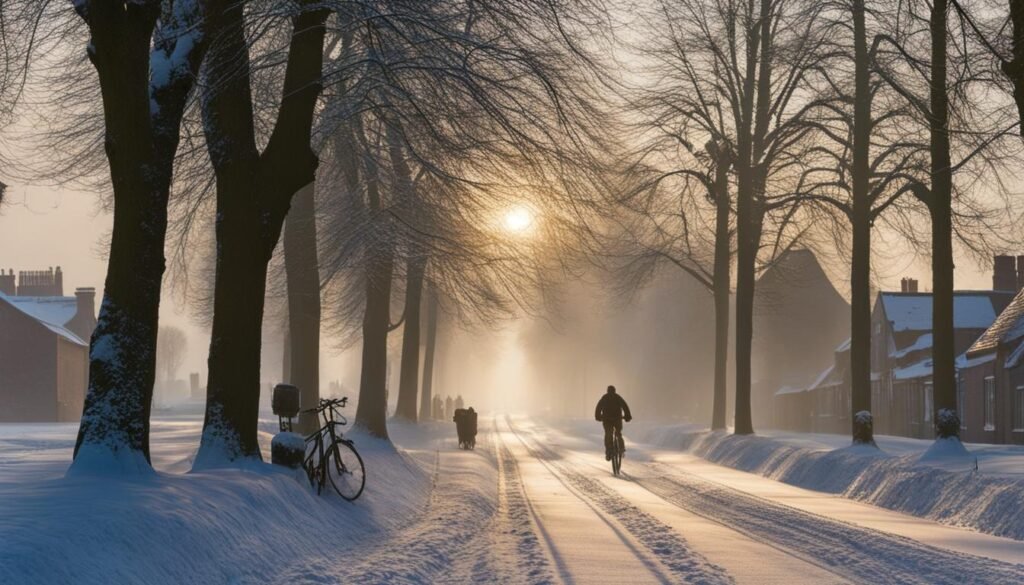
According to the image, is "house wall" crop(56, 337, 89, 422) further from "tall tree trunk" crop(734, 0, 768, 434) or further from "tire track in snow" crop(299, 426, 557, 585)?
"tire track in snow" crop(299, 426, 557, 585)

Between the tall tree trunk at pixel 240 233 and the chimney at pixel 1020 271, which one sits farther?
the chimney at pixel 1020 271

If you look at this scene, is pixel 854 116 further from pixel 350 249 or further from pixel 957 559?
pixel 957 559

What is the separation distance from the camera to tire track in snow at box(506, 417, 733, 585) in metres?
11.0

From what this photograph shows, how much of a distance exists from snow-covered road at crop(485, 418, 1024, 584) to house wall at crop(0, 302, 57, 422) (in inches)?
1743

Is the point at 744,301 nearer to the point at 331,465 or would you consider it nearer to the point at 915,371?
the point at 915,371

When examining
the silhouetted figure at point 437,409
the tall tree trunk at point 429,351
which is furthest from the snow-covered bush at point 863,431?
the silhouetted figure at point 437,409

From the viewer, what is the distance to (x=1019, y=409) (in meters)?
43.2

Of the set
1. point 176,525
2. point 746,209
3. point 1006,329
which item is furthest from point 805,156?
point 176,525

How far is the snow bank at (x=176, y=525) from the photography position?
27.3ft

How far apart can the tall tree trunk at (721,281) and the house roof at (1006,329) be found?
10.4 meters

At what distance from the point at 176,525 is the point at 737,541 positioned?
21.3 ft

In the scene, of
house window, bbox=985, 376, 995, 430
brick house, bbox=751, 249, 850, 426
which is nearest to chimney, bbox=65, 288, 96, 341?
brick house, bbox=751, 249, 850, 426

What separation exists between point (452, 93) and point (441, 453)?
1974 centimetres

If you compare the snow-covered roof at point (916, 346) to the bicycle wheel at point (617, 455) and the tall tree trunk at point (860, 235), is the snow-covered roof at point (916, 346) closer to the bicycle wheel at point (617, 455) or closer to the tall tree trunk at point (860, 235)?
the tall tree trunk at point (860, 235)
